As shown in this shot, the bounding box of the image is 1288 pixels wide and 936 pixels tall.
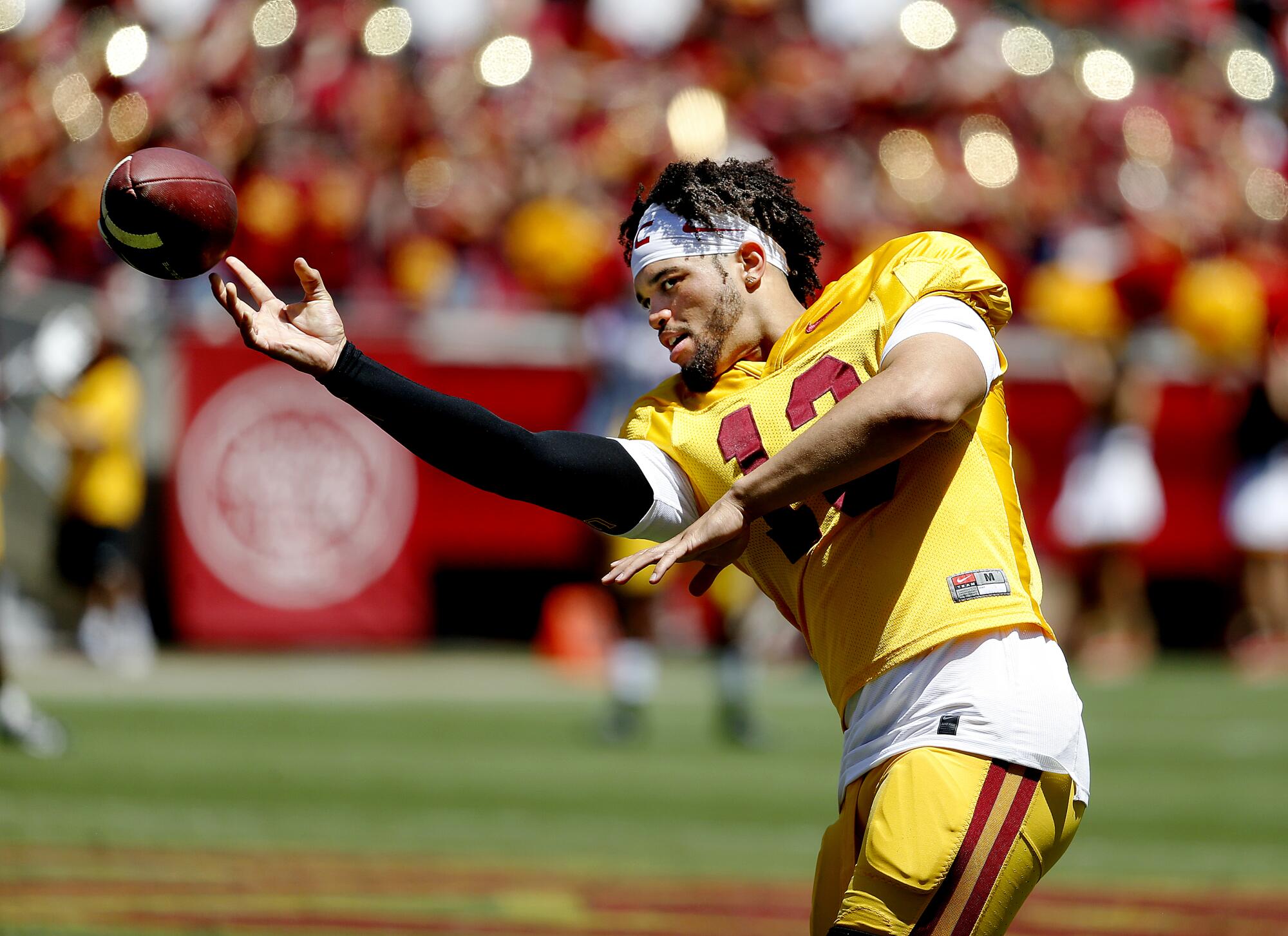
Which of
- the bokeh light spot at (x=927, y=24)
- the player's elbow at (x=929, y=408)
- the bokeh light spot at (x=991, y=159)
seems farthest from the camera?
the bokeh light spot at (x=927, y=24)

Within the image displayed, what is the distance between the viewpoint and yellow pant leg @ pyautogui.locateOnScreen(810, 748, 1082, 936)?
2906mm

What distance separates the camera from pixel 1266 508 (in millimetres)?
13070

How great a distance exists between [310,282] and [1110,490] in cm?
1071

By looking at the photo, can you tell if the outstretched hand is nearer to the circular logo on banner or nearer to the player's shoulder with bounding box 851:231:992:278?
the player's shoulder with bounding box 851:231:992:278

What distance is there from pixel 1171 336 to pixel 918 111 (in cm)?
376

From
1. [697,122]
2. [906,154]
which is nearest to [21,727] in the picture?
[697,122]

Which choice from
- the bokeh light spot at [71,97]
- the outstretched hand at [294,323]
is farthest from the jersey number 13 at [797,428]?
the bokeh light spot at [71,97]

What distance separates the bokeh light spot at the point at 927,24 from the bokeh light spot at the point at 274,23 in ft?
20.0

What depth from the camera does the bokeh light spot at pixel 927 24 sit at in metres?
16.7

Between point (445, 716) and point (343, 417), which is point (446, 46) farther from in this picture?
point (445, 716)

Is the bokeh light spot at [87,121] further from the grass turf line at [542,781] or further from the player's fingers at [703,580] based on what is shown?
the player's fingers at [703,580]

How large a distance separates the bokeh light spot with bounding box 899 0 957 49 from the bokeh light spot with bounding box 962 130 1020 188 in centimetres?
106

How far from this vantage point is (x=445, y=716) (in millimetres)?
10156

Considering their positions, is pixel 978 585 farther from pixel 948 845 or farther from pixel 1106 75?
pixel 1106 75
